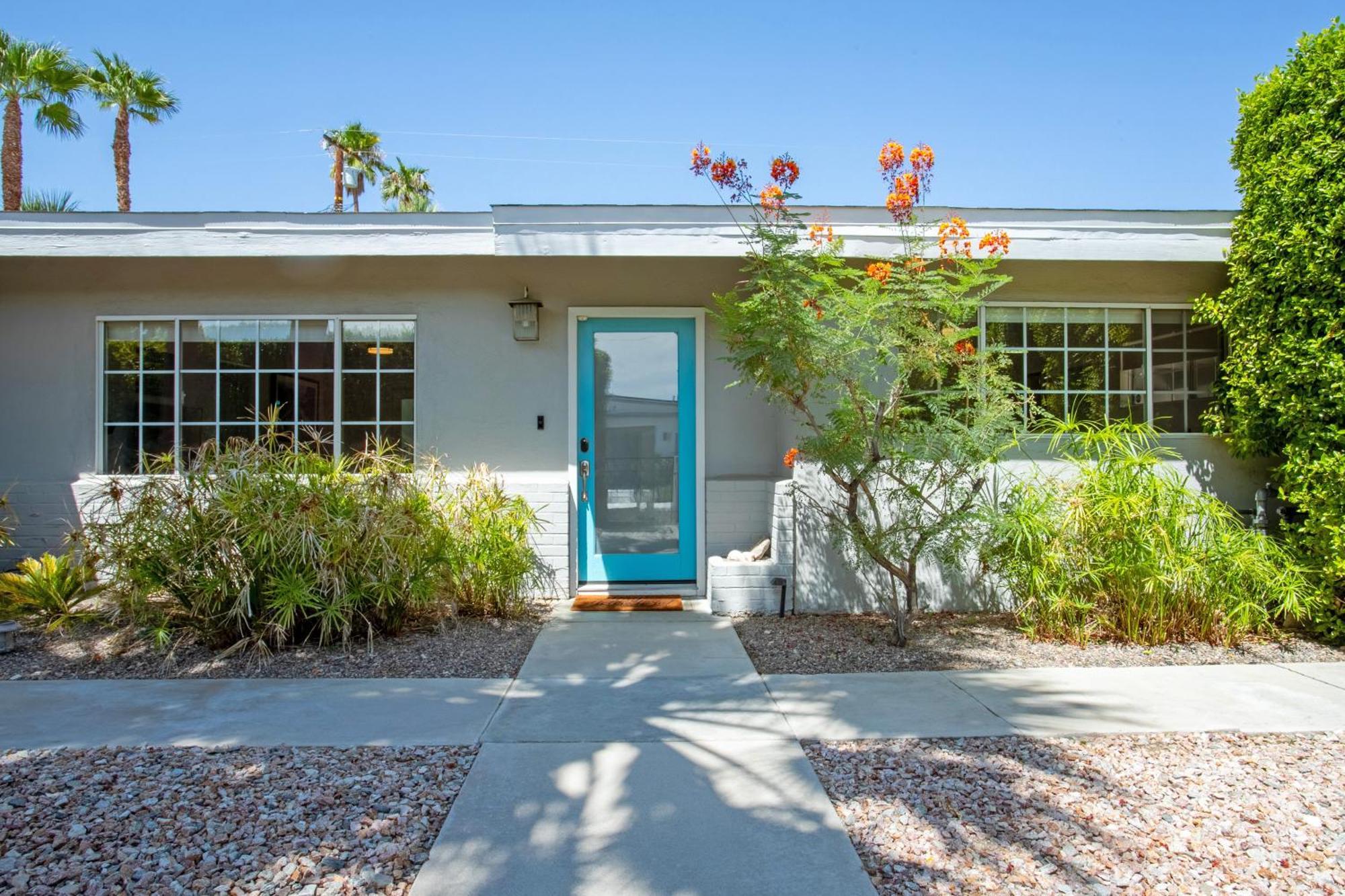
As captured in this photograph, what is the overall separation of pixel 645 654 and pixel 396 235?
3785 mm

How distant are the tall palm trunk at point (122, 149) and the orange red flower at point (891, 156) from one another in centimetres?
1900

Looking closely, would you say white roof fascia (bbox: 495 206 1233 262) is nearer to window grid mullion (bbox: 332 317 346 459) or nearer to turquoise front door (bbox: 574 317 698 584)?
turquoise front door (bbox: 574 317 698 584)

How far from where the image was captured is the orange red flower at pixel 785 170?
4918 millimetres

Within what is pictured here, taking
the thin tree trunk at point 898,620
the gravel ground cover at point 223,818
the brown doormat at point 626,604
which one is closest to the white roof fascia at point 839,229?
the thin tree trunk at point 898,620

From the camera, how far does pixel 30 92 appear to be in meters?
16.1

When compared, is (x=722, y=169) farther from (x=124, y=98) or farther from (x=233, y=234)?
(x=124, y=98)

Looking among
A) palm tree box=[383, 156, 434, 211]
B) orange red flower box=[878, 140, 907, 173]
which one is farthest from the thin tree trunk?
palm tree box=[383, 156, 434, 211]

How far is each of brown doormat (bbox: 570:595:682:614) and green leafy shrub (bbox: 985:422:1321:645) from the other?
2.50 m

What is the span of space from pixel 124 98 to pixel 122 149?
3.57 ft

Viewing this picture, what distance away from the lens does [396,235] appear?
6.31m

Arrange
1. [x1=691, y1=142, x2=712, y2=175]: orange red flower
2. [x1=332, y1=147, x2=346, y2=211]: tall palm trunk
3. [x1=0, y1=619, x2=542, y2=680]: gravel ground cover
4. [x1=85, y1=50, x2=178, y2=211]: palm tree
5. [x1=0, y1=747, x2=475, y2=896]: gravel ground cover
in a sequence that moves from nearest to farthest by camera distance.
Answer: [x1=0, y1=747, x2=475, y2=896]: gravel ground cover → [x1=0, y1=619, x2=542, y2=680]: gravel ground cover → [x1=691, y1=142, x2=712, y2=175]: orange red flower → [x1=85, y1=50, x2=178, y2=211]: palm tree → [x1=332, y1=147, x2=346, y2=211]: tall palm trunk

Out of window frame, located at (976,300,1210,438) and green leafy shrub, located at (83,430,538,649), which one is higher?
window frame, located at (976,300,1210,438)

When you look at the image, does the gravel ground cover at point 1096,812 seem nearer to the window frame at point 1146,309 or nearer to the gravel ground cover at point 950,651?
the gravel ground cover at point 950,651

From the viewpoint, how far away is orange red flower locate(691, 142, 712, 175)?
5.11 m
